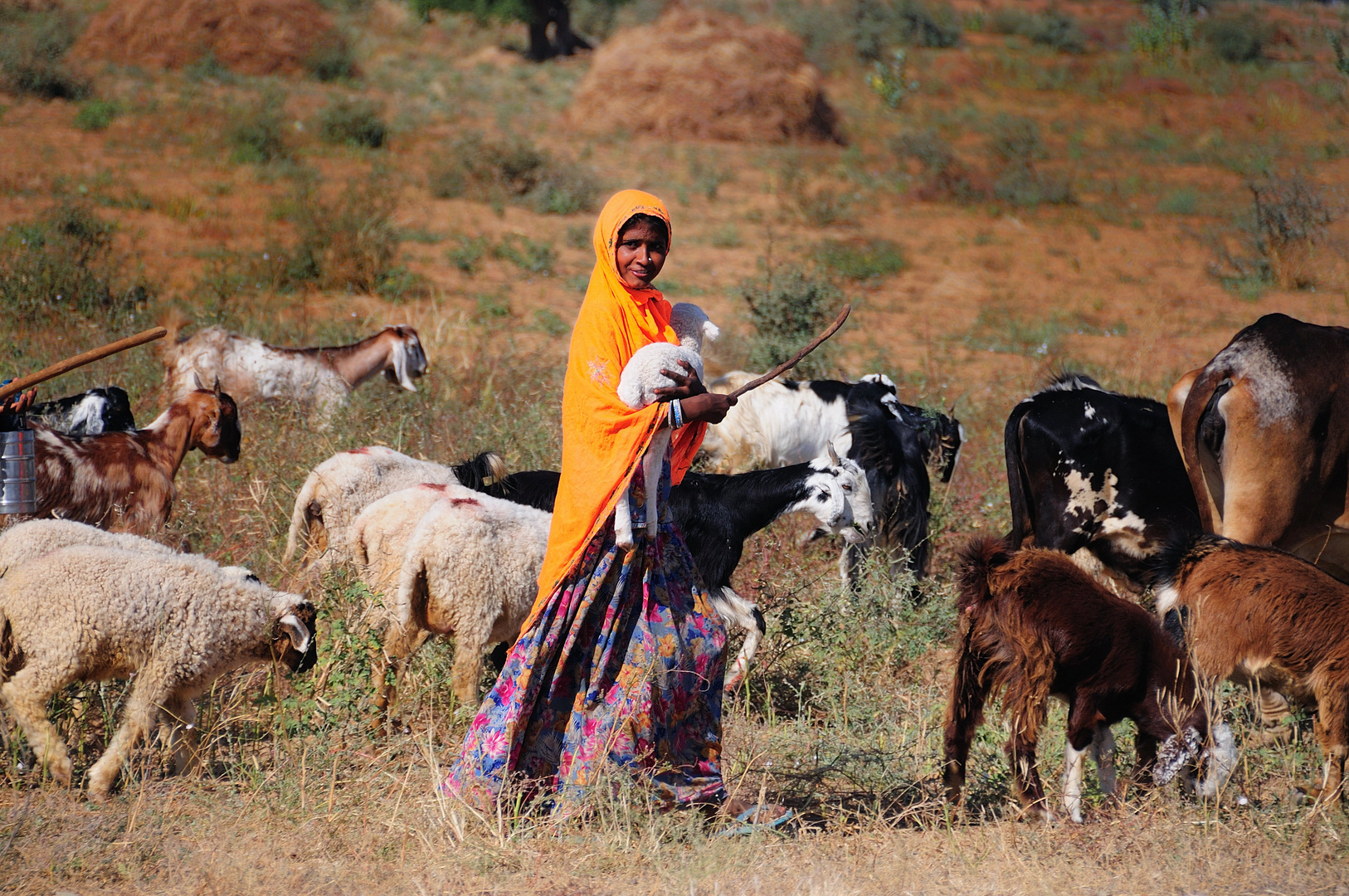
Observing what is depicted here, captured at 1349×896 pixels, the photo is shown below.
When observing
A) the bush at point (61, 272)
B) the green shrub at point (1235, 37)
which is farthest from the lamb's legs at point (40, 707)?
the green shrub at point (1235, 37)

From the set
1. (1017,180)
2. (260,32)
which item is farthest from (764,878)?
(260,32)

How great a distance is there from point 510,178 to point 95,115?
7.93 meters

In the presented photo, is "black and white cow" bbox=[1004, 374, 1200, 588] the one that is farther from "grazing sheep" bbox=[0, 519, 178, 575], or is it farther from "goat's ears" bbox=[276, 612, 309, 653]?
"grazing sheep" bbox=[0, 519, 178, 575]

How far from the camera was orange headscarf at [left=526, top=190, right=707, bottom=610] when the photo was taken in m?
3.74

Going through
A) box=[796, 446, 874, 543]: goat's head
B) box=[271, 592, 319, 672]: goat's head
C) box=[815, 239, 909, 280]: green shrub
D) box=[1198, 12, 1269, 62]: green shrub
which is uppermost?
box=[1198, 12, 1269, 62]: green shrub

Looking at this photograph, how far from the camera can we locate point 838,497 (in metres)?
6.32

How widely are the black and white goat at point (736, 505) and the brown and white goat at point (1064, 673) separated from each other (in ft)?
5.50

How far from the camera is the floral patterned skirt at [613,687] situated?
151 inches

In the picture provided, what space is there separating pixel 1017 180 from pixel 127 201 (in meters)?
16.4

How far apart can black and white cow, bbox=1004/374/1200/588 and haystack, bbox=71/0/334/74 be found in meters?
27.7

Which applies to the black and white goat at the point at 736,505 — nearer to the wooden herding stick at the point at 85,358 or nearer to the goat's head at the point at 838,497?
the goat's head at the point at 838,497

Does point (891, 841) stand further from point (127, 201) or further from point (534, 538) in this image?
point (127, 201)

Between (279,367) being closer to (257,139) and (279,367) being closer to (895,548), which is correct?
(895,548)

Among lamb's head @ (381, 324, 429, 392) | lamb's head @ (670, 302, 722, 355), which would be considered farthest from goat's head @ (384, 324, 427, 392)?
lamb's head @ (670, 302, 722, 355)
